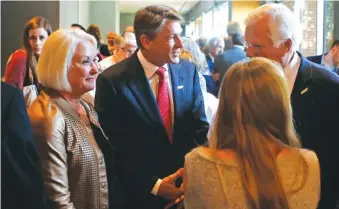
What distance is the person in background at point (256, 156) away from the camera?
1725 millimetres

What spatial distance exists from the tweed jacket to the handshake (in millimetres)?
344

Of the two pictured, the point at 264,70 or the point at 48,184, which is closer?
the point at 264,70

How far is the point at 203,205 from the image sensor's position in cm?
182

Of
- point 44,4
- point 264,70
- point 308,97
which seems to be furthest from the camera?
point 44,4

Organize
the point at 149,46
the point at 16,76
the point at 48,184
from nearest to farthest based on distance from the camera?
1. the point at 48,184
2. the point at 149,46
3. the point at 16,76

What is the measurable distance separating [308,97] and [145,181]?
867 millimetres

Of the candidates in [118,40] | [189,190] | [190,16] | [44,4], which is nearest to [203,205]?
[189,190]

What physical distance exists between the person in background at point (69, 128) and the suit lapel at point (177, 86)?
18.1 inches

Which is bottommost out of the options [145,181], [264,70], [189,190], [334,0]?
[145,181]

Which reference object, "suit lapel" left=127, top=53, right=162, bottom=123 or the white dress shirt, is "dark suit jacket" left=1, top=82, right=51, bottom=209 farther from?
the white dress shirt

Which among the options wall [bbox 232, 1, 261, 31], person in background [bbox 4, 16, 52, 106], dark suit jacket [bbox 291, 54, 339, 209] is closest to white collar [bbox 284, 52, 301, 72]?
dark suit jacket [bbox 291, 54, 339, 209]

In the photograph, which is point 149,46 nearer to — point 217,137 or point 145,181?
point 145,181

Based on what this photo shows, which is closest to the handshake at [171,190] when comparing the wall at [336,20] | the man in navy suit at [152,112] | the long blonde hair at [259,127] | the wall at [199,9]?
the man in navy suit at [152,112]

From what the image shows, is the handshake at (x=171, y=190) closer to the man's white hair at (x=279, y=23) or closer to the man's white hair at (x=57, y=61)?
the man's white hair at (x=57, y=61)
